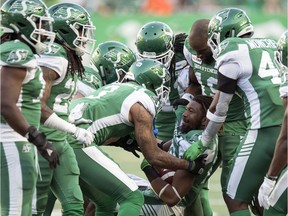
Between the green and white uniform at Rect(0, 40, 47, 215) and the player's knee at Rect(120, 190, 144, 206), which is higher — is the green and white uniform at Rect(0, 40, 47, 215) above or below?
above

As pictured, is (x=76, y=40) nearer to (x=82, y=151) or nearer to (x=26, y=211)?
(x=82, y=151)

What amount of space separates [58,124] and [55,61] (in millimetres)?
462

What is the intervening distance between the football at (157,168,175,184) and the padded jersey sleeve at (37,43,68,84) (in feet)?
4.31

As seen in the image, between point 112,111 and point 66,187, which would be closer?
point 66,187

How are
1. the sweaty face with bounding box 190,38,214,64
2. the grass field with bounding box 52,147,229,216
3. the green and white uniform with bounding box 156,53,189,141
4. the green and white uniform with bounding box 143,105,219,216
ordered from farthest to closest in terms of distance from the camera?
the grass field with bounding box 52,147,229,216 → the green and white uniform with bounding box 156,53,189,141 → the sweaty face with bounding box 190,38,214,64 → the green and white uniform with bounding box 143,105,219,216

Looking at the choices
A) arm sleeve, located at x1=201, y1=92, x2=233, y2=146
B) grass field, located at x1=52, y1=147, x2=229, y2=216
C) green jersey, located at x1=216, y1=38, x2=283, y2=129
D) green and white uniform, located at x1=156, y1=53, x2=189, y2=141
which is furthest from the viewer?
grass field, located at x1=52, y1=147, x2=229, y2=216

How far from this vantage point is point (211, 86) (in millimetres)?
7414

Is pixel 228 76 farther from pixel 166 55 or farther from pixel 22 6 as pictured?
pixel 166 55

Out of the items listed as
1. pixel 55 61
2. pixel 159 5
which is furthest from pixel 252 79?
pixel 159 5

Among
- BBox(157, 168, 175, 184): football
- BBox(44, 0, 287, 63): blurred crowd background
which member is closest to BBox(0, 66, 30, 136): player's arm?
BBox(157, 168, 175, 184): football

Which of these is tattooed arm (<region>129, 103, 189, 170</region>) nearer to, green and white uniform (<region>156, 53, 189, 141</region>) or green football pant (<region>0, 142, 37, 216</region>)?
green football pant (<region>0, 142, 37, 216</region>)

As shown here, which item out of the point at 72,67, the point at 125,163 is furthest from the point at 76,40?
the point at 125,163

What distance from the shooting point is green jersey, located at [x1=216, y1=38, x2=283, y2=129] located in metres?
6.14

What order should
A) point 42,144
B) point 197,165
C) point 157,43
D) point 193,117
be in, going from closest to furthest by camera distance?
1. point 42,144
2. point 197,165
3. point 193,117
4. point 157,43
